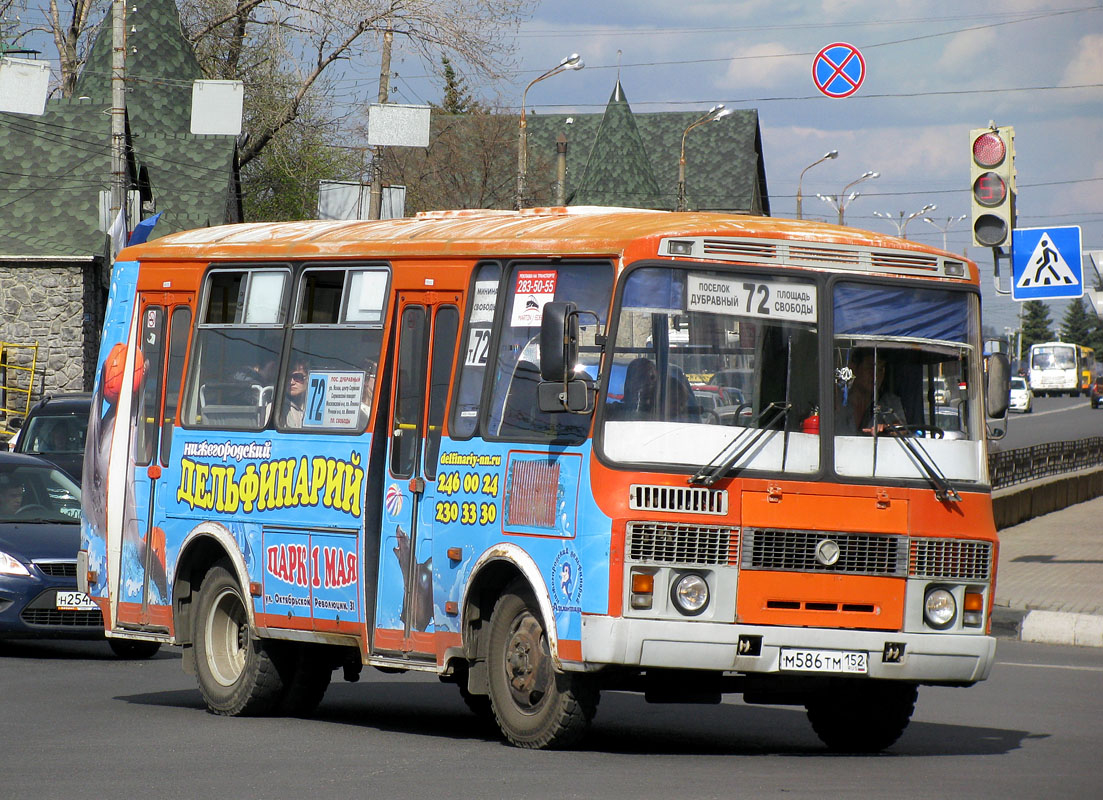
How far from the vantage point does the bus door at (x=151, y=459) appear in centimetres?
1139

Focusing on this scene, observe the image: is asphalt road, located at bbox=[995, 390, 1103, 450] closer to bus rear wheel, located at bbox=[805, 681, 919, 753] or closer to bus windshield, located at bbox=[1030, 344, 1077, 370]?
bus windshield, located at bbox=[1030, 344, 1077, 370]

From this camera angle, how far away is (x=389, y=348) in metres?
10.0

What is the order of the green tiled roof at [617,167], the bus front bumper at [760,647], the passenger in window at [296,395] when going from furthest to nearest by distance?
the green tiled roof at [617,167] → the passenger in window at [296,395] → the bus front bumper at [760,647]

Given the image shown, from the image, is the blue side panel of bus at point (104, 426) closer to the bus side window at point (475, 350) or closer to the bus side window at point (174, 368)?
the bus side window at point (174, 368)

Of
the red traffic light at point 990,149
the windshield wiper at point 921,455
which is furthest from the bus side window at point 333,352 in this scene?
the red traffic light at point 990,149

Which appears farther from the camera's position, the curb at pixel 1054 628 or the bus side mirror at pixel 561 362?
the curb at pixel 1054 628

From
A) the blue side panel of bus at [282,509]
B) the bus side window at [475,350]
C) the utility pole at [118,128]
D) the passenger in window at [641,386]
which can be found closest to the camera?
the passenger in window at [641,386]

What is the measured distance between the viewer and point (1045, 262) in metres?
18.4

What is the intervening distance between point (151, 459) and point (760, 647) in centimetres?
463

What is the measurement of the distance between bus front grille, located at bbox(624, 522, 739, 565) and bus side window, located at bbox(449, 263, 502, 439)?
53.2 inches

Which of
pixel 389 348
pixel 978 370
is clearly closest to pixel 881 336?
pixel 978 370

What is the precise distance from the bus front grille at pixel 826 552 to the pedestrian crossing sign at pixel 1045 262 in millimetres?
10031

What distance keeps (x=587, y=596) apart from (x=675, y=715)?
10.0ft

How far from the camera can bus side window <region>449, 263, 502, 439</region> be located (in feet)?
30.8
